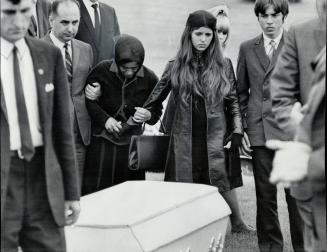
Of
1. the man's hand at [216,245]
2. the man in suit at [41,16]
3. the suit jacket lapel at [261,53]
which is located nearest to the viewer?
the man's hand at [216,245]

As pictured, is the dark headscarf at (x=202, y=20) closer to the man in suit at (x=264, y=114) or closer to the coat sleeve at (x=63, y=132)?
the man in suit at (x=264, y=114)

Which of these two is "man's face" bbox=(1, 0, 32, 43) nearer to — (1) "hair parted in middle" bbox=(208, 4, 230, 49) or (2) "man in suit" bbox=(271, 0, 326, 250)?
(2) "man in suit" bbox=(271, 0, 326, 250)

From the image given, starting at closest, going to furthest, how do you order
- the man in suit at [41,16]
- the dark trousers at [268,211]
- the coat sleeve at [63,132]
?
the coat sleeve at [63,132] < the dark trousers at [268,211] < the man in suit at [41,16]

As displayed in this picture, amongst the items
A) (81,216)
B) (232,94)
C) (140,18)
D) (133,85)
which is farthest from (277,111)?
(140,18)

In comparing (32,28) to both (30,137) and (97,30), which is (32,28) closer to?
(97,30)

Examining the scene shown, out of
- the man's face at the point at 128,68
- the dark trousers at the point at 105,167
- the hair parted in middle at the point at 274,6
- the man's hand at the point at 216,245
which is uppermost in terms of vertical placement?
the hair parted in middle at the point at 274,6

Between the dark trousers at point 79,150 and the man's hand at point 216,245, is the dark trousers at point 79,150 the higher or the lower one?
the higher one

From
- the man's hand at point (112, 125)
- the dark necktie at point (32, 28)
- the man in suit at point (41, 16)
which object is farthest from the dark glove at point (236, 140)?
the man in suit at point (41, 16)

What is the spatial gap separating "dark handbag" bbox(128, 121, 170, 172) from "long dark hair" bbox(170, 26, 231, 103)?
440 millimetres

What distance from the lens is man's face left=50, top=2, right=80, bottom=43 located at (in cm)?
685

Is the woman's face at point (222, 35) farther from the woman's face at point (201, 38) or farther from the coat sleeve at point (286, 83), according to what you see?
the coat sleeve at point (286, 83)

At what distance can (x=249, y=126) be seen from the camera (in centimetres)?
648

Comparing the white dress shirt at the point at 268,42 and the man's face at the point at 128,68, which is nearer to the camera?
the white dress shirt at the point at 268,42

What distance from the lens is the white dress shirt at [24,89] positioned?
4113 millimetres
